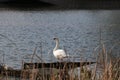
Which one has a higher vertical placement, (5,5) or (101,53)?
(5,5)

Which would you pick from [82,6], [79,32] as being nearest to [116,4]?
[82,6]

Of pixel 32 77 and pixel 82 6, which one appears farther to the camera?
pixel 82 6

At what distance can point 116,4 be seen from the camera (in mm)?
65375

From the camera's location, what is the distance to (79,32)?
104 ft

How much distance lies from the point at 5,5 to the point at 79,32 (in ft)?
122

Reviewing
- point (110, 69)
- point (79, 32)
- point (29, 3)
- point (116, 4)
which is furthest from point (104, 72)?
point (29, 3)

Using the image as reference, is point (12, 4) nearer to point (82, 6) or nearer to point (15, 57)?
point (82, 6)

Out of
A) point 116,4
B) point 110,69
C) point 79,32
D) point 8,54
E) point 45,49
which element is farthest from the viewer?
point 116,4

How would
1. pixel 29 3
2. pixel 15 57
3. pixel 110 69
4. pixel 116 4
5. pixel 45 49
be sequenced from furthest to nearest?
pixel 29 3 < pixel 116 4 < pixel 45 49 < pixel 15 57 < pixel 110 69

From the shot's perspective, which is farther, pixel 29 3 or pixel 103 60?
pixel 29 3

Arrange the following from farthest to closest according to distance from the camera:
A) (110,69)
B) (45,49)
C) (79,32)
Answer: (79,32) < (45,49) < (110,69)

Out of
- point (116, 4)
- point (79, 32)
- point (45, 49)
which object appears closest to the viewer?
point (45, 49)

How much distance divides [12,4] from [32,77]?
6369 cm

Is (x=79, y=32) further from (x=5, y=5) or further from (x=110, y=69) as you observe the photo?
(x=5, y=5)
